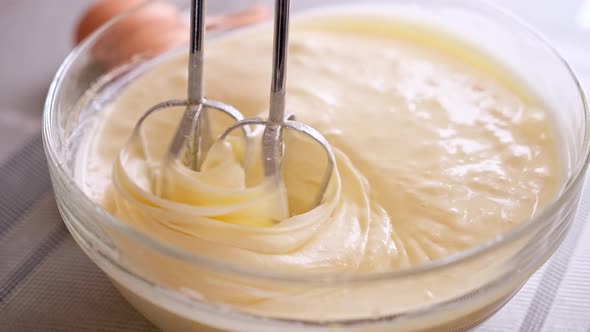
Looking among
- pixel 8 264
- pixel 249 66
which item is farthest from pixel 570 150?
pixel 8 264

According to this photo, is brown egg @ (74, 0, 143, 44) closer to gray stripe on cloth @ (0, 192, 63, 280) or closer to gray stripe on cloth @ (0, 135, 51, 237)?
gray stripe on cloth @ (0, 135, 51, 237)

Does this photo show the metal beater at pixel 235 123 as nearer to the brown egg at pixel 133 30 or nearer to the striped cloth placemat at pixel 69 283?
the striped cloth placemat at pixel 69 283

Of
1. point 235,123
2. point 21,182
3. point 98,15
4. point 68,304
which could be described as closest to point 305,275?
point 235,123

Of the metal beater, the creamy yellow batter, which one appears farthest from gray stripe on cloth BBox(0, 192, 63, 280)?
the metal beater

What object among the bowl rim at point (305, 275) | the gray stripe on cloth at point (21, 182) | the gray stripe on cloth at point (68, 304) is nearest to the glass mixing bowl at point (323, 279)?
the bowl rim at point (305, 275)

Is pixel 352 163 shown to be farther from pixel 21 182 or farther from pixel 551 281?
pixel 21 182

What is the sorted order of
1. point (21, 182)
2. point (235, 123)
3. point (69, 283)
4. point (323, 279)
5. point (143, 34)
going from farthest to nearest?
1. point (143, 34)
2. point (21, 182)
3. point (69, 283)
4. point (235, 123)
5. point (323, 279)
